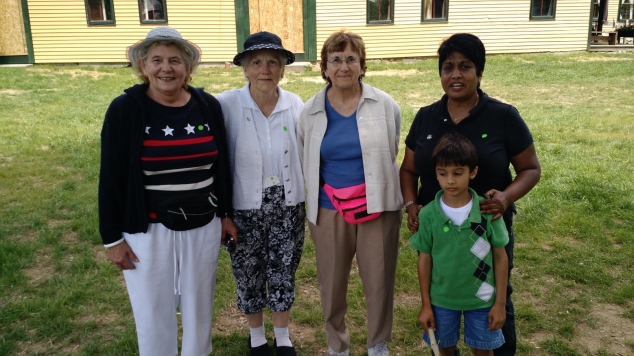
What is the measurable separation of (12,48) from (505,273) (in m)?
18.8

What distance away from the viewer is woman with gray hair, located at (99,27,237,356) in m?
2.53

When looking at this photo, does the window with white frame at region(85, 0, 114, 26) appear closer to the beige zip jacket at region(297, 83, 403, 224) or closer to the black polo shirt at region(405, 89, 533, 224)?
the beige zip jacket at region(297, 83, 403, 224)

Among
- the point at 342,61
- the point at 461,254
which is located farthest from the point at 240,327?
the point at 342,61

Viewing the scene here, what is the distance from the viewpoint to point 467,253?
2.44 metres

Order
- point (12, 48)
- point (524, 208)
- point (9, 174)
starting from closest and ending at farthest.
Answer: point (524, 208), point (9, 174), point (12, 48)

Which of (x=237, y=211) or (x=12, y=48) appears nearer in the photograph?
(x=237, y=211)

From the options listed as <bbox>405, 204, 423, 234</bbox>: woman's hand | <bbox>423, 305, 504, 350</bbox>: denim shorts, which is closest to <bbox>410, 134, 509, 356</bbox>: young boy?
<bbox>423, 305, 504, 350</bbox>: denim shorts

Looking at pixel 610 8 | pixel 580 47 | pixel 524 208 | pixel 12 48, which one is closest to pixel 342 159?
pixel 524 208

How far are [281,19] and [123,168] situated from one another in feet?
50.6

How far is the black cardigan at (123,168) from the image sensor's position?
2.50 metres

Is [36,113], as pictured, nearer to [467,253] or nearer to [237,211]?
[237,211]

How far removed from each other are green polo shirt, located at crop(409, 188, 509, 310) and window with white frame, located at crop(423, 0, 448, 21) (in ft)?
54.0

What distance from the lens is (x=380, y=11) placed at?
17.5 metres

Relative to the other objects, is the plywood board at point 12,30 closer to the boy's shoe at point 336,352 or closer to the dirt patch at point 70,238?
the dirt patch at point 70,238
